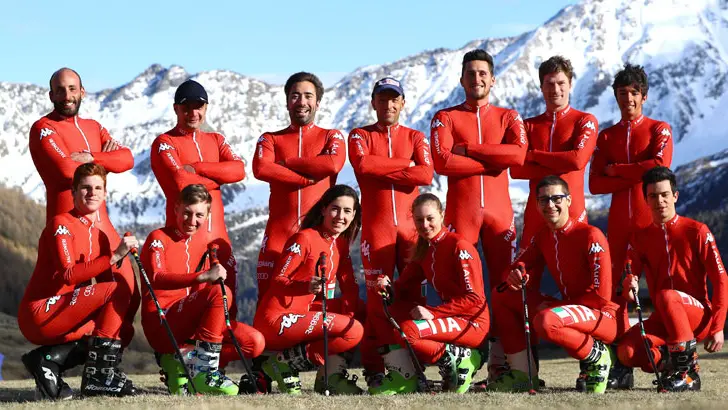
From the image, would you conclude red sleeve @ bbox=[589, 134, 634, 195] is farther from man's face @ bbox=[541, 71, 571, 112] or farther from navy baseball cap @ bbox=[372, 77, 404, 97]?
navy baseball cap @ bbox=[372, 77, 404, 97]

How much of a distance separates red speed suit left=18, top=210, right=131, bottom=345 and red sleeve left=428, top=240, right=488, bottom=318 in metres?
2.83

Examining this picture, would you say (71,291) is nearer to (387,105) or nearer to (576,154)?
(387,105)

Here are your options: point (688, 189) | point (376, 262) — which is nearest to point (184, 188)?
point (376, 262)

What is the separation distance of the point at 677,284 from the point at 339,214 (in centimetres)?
318

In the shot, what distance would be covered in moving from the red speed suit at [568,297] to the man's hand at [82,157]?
4.09 metres

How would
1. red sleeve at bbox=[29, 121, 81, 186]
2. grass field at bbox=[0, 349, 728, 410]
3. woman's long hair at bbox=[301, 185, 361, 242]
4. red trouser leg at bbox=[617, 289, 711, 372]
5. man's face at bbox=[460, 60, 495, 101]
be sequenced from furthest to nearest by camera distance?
man's face at bbox=[460, 60, 495, 101] < red sleeve at bbox=[29, 121, 81, 186] < woman's long hair at bbox=[301, 185, 361, 242] < red trouser leg at bbox=[617, 289, 711, 372] < grass field at bbox=[0, 349, 728, 410]

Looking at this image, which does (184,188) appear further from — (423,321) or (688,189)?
(688,189)

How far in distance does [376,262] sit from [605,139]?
2.81m

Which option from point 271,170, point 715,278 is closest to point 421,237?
point 271,170

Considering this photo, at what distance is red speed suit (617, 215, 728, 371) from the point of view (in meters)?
10.6

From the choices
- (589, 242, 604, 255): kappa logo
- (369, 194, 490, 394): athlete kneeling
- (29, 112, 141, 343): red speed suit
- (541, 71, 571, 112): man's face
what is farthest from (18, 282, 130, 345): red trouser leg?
(541, 71, 571, 112): man's face

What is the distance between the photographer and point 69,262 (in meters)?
10.4

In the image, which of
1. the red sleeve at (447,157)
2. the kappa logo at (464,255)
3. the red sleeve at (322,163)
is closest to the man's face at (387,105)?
the red sleeve at (447,157)

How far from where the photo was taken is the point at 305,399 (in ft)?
31.8
